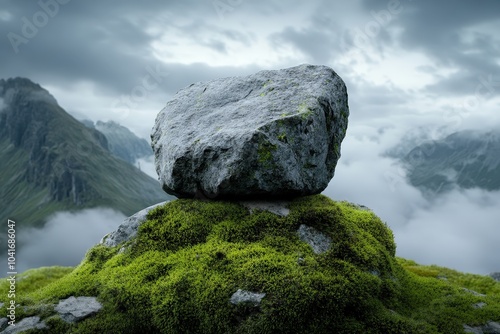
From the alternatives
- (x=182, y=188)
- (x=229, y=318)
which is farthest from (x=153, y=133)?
(x=229, y=318)

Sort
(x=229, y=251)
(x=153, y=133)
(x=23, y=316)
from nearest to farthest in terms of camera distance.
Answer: (x=23, y=316) < (x=229, y=251) < (x=153, y=133)

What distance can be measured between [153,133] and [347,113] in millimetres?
10447

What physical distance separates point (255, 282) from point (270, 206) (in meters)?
4.66

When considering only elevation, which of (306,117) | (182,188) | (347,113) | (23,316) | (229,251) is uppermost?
(347,113)

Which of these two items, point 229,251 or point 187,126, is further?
point 187,126

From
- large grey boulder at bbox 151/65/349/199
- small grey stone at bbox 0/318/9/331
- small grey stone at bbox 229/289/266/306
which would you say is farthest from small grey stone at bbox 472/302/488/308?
small grey stone at bbox 0/318/9/331

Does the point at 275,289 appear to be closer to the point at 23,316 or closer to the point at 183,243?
the point at 183,243

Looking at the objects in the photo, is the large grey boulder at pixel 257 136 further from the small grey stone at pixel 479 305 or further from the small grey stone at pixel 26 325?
the small grey stone at pixel 479 305

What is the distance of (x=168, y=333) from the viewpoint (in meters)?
12.5

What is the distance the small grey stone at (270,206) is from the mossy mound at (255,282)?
34 cm

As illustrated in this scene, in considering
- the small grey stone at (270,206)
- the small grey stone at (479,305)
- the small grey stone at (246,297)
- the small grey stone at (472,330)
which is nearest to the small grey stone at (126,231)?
the small grey stone at (270,206)

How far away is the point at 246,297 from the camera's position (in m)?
12.2

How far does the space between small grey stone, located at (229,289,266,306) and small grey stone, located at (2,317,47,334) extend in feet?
20.9

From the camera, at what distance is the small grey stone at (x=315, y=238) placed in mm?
14797
